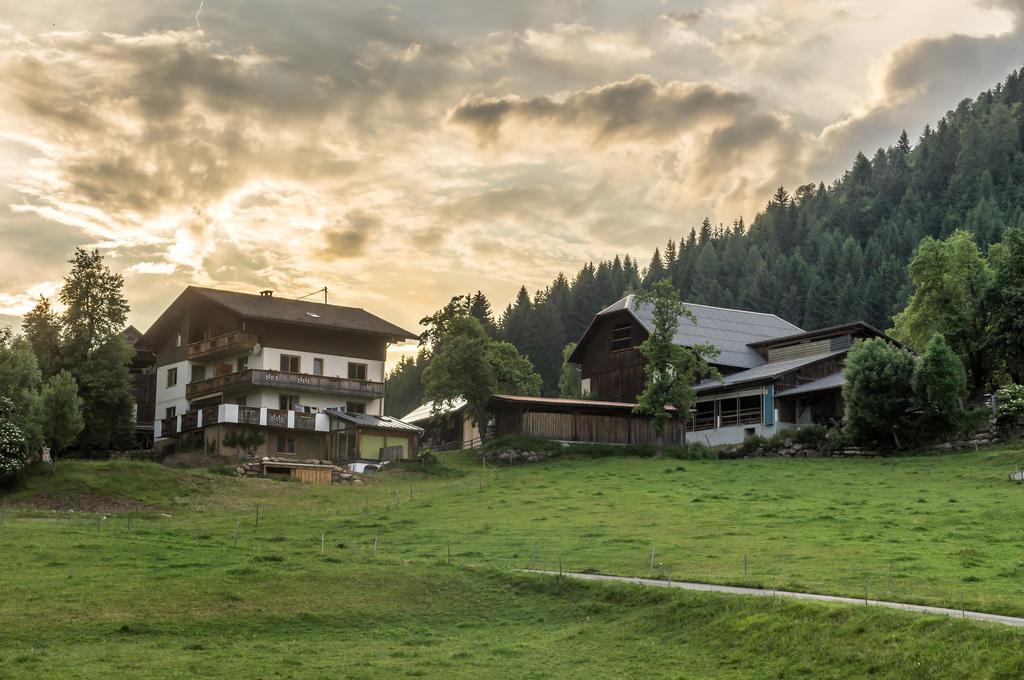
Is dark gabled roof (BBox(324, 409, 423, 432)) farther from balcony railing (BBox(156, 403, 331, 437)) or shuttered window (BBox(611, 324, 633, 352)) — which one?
shuttered window (BBox(611, 324, 633, 352))

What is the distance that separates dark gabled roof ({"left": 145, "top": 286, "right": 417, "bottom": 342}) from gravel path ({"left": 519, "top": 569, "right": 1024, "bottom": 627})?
1828 inches

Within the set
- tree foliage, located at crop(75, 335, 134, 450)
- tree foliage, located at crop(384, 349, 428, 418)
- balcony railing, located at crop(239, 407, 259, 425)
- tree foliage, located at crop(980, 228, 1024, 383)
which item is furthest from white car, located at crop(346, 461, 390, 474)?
tree foliage, located at crop(384, 349, 428, 418)

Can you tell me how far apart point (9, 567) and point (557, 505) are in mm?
24542

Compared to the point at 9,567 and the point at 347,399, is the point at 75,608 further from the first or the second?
the point at 347,399

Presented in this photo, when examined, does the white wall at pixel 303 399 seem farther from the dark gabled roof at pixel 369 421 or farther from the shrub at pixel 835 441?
the shrub at pixel 835 441

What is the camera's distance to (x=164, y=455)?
80.9m

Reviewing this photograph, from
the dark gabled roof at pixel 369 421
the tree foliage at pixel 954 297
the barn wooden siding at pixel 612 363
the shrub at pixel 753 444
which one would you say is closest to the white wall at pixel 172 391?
the dark gabled roof at pixel 369 421

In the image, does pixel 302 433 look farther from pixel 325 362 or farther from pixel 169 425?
pixel 169 425

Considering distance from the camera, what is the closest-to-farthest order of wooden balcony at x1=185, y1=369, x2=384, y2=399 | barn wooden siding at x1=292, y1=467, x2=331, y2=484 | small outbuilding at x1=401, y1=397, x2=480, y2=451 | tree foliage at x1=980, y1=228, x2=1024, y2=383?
barn wooden siding at x1=292, y1=467, x2=331, y2=484
tree foliage at x1=980, y1=228, x2=1024, y2=383
wooden balcony at x1=185, y1=369, x2=384, y2=399
small outbuilding at x1=401, y1=397, x2=480, y2=451

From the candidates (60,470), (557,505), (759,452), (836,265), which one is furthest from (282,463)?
(836,265)

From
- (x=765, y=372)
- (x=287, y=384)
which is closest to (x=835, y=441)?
(x=765, y=372)

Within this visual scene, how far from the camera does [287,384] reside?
270 feet

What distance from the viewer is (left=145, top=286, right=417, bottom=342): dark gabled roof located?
8419 cm

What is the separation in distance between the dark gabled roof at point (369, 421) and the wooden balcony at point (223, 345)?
7.22m
